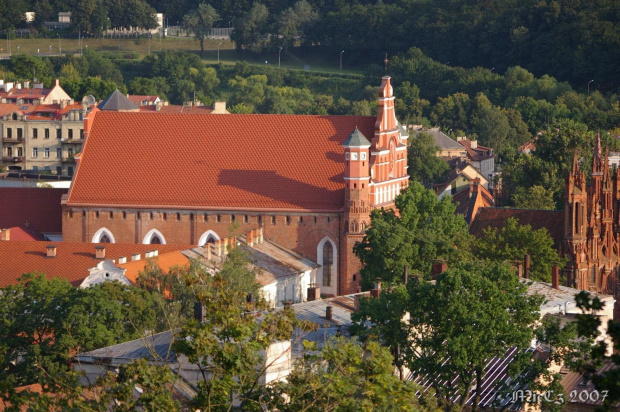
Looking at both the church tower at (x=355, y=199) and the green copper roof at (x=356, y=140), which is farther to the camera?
the church tower at (x=355, y=199)

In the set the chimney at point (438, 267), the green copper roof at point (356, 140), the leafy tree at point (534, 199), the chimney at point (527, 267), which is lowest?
the leafy tree at point (534, 199)

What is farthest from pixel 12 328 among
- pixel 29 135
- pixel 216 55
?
pixel 216 55

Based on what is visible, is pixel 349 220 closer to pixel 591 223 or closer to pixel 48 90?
pixel 591 223

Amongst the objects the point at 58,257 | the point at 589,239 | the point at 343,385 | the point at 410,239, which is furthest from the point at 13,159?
the point at 343,385

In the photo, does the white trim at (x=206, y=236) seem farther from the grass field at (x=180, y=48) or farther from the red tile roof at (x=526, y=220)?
the grass field at (x=180, y=48)

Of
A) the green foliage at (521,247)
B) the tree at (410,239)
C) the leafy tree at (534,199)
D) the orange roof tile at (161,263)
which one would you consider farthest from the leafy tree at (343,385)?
the leafy tree at (534,199)

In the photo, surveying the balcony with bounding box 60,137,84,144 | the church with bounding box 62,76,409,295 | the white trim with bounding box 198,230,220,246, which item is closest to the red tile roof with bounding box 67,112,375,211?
the church with bounding box 62,76,409,295

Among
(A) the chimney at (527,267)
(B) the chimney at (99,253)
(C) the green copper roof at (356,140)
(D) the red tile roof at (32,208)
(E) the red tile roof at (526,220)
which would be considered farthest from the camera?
(D) the red tile roof at (32,208)
